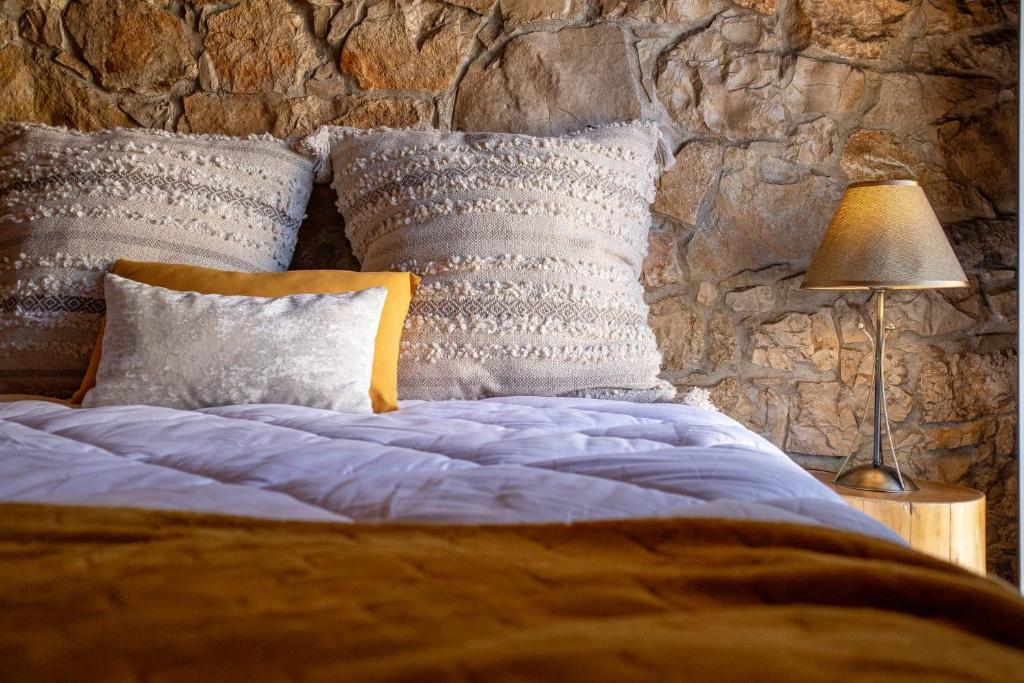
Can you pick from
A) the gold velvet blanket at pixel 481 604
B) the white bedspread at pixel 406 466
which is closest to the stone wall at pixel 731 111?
the white bedspread at pixel 406 466

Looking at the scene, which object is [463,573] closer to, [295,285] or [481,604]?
[481,604]

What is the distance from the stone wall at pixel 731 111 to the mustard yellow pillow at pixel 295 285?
0.50 m

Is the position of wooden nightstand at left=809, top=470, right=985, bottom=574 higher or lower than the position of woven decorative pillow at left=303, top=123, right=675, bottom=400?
lower

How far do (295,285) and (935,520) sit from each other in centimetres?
126

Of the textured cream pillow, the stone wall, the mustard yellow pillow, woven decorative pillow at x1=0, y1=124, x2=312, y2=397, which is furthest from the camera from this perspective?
the stone wall

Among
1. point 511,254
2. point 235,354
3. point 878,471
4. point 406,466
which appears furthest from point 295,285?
point 878,471

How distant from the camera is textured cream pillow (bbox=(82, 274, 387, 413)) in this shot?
132cm

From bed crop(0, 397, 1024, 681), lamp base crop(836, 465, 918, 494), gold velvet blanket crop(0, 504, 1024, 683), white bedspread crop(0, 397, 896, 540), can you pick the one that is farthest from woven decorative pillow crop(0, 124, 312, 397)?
lamp base crop(836, 465, 918, 494)

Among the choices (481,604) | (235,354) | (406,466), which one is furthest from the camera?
(235,354)

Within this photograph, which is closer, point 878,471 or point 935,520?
point 935,520

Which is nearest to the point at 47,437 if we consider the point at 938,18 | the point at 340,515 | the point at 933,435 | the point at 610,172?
the point at 340,515

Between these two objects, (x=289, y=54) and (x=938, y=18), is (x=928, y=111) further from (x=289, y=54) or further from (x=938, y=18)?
(x=289, y=54)

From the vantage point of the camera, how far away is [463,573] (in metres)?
0.50

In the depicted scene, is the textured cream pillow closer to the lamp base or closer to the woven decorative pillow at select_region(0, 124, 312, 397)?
the woven decorative pillow at select_region(0, 124, 312, 397)
